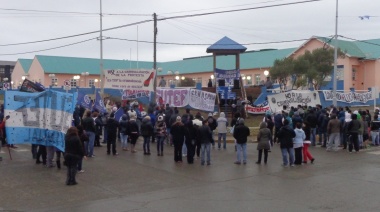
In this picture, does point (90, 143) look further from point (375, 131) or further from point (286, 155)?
point (375, 131)

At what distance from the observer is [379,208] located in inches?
374

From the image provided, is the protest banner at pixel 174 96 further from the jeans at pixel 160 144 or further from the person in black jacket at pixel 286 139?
the person in black jacket at pixel 286 139

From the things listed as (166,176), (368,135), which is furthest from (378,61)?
(166,176)

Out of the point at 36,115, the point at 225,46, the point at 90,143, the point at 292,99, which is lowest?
the point at 90,143

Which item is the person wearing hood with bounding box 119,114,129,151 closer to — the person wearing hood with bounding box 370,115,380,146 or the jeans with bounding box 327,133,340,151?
the jeans with bounding box 327,133,340,151

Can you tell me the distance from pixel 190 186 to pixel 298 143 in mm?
4984

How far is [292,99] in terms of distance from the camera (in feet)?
91.7

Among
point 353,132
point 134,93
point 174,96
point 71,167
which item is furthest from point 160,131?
point 174,96

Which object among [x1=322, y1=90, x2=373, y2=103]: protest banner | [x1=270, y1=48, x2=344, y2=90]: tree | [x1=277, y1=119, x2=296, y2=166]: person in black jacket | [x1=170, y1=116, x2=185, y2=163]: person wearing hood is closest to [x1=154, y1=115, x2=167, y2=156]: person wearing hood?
[x1=170, y1=116, x2=185, y2=163]: person wearing hood

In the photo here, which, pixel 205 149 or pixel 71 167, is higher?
pixel 205 149

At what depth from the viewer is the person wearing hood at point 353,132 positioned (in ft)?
59.0

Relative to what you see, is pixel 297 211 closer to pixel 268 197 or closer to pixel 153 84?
pixel 268 197

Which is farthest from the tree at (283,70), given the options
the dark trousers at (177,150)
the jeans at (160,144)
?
the dark trousers at (177,150)

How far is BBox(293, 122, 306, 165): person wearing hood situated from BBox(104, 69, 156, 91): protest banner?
10.6m
